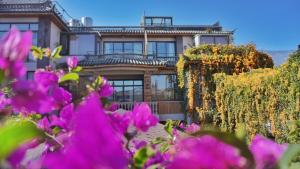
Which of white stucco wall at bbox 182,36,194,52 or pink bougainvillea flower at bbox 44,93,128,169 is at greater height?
white stucco wall at bbox 182,36,194,52

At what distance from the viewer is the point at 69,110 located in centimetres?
85

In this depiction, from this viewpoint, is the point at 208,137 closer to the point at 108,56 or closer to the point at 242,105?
the point at 242,105

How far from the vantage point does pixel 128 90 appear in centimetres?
2080

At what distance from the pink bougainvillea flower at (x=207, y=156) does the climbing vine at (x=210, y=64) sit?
15207 mm

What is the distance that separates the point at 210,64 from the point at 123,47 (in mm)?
8139

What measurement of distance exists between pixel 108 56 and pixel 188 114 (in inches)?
228

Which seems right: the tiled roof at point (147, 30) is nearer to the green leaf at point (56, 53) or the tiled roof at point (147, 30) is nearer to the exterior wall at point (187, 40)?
the exterior wall at point (187, 40)

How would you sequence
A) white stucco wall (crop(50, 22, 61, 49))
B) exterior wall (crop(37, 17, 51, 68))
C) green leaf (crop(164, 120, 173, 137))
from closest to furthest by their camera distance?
1. green leaf (crop(164, 120, 173, 137))
2. exterior wall (crop(37, 17, 51, 68))
3. white stucco wall (crop(50, 22, 61, 49))

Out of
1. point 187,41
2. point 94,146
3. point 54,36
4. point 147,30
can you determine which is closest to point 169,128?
point 94,146

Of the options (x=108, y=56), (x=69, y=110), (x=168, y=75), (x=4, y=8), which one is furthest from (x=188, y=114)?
(x=69, y=110)

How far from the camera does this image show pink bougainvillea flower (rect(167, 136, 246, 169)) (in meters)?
0.41

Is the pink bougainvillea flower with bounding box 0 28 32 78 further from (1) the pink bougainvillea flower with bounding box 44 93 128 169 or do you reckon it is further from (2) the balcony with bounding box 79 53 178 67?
(2) the balcony with bounding box 79 53 178 67

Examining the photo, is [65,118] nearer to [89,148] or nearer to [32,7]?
[89,148]

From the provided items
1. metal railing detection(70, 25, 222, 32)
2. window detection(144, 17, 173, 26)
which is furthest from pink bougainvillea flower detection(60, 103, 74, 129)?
window detection(144, 17, 173, 26)
